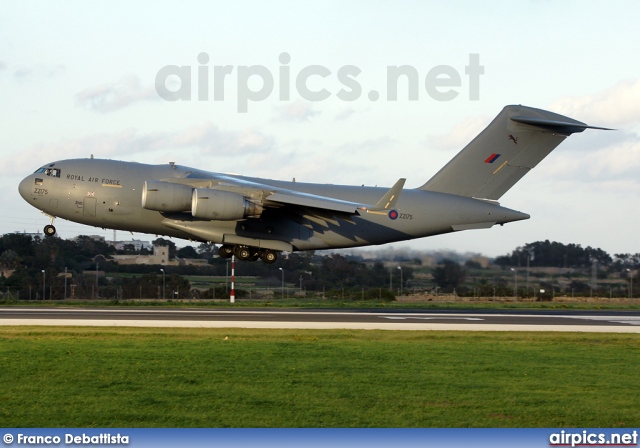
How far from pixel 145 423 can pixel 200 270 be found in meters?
31.0

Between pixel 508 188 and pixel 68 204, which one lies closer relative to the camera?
pixel 68 204

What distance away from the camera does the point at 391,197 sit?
22.3 m

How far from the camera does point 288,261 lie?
3841 centimetres

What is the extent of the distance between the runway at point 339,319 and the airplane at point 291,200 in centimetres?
241

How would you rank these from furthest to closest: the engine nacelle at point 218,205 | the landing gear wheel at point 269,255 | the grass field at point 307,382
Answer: the landing gear wheel at point 269,255
the engine nacelle at point 218,205
the grass field at point 307,382

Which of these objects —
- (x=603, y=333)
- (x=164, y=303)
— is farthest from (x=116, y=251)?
(x=603, y=333)

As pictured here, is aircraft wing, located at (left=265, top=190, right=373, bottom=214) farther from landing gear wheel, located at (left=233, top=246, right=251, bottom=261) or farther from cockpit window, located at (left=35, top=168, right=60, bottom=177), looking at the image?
cockpit window, located at (left=35, top=168, right=60, bottom=177)

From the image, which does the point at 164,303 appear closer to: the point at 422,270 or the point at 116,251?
the point at 422,270

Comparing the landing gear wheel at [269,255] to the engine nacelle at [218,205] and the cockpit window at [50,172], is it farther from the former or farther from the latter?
the cockpit window at [50,172]

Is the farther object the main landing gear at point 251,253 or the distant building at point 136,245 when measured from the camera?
the distant building at point 136,245

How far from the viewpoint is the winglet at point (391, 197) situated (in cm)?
2214

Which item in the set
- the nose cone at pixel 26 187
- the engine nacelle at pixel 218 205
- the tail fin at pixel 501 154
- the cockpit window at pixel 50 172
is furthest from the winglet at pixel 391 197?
the nose cone at pixel 26 187

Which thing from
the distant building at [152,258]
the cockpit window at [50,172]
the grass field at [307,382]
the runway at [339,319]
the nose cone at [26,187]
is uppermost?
the cockpit window at [50,172]

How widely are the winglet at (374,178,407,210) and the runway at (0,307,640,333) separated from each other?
119 inches
